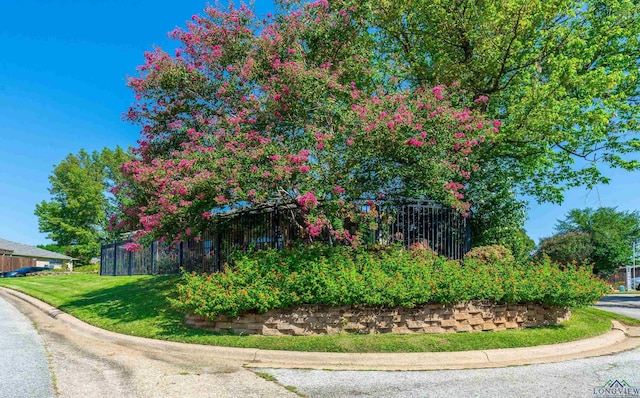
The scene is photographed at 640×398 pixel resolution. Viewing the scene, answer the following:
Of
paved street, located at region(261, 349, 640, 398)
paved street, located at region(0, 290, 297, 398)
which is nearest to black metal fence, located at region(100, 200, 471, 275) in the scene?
paved street, located at region(0, 290, 297, 398)

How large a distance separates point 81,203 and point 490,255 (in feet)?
177

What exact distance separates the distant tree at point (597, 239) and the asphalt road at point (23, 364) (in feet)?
111

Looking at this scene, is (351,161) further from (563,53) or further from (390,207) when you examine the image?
(563,53)

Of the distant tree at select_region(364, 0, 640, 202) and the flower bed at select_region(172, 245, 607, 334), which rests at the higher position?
the distant tree at select_region(364, 0, 640, 202)

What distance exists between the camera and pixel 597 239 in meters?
42.2

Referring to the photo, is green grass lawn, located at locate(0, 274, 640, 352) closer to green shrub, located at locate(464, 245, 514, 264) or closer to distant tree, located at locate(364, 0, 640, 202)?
green shrub, located at locate(464, 245, 514, 264)

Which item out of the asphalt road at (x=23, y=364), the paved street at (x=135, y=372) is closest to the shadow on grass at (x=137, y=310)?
the paved street at (x=135, y=372)

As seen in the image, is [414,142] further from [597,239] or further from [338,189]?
[597,239]

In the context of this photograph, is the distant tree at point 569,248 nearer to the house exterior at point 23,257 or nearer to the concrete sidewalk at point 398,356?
the concrete sidewalk at point 398,356

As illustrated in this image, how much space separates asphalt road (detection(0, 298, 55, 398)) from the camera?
5969 millimetres

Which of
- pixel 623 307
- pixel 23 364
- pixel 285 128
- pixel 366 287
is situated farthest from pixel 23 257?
pixel 623 307

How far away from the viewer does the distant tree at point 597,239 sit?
3819cm

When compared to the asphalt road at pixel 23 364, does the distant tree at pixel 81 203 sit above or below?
above

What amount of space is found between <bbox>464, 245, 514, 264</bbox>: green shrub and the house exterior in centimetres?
5246
